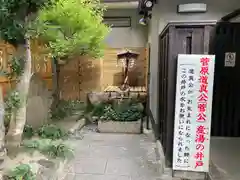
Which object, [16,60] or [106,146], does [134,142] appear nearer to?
[106,146]

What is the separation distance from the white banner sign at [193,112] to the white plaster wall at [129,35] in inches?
264

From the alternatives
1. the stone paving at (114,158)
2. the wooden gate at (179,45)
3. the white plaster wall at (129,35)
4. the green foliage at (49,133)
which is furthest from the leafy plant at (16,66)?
the white plaster wall at (129,35)

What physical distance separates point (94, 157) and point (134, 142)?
4.14ft

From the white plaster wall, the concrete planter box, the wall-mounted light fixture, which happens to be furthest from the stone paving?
the white plaster wall

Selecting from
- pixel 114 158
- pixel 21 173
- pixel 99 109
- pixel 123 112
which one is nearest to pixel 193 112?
pixel 114 158

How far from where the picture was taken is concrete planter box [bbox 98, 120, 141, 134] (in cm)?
616

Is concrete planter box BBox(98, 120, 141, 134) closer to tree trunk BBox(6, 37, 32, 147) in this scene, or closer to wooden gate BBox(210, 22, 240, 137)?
wooden gate BBox(210, 22, 240, 137)

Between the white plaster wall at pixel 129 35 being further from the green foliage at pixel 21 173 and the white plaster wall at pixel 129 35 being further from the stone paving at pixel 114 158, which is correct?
the green foliage at pixel 21 173

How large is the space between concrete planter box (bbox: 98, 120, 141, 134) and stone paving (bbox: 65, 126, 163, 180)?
195 millimetres

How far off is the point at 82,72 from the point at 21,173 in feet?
19.2

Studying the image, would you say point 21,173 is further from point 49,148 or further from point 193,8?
point 193,8

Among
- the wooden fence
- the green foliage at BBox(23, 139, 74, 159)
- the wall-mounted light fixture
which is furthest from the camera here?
the wooden fence

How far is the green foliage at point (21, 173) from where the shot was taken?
2.82 meters

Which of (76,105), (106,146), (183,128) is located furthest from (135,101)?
(183,128)
